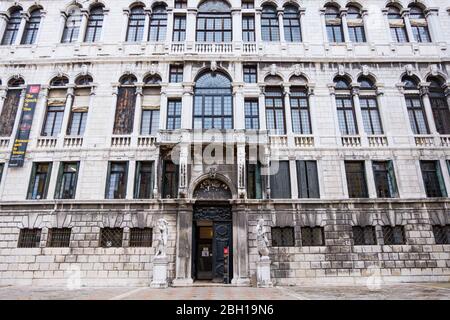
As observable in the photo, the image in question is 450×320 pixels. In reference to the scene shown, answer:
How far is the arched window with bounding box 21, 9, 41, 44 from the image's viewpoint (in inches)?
→ 788

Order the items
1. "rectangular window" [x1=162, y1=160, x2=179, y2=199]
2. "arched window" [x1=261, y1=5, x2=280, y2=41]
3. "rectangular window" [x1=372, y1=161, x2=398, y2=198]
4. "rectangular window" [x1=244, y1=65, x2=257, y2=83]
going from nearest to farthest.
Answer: "rectangular window" [x1=162, y1=160, x2=179, y2=199] < "rectangular window" [x1=372, y1=161, x2=398, y2=198] < "rectangular window" [x1=244, y1=65, x2=257, y2=83] < "arched window" [x1=261, y1=5, x2=280, y2=41]

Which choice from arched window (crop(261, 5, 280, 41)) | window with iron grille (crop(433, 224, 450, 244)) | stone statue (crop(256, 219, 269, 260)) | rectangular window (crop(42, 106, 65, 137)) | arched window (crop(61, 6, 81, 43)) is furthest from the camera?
arched window (crop(61, 6, 81, 43))

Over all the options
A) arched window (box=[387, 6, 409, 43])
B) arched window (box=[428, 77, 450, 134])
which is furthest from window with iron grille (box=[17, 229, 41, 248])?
arched window (box=[387, 6, 409, 43])

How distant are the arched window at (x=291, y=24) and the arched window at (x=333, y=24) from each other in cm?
210

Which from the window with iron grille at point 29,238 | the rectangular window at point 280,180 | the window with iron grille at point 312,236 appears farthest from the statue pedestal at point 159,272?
the window with iron grille at point 312,236

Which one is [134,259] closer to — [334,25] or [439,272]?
[439,272]

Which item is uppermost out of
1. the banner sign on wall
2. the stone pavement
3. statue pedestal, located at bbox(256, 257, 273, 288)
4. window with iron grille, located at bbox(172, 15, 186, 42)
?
window with iron grille, located at bbox(172, 15, 186, 42)

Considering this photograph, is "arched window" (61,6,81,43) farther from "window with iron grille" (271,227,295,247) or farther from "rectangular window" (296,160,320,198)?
"window with iron grille" (271,227,295,247)

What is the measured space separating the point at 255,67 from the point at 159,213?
37.6 feet

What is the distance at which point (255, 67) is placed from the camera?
62.4ft

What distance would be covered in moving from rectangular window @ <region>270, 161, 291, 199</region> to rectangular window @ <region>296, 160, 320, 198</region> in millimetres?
665

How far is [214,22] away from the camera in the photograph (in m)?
20.4

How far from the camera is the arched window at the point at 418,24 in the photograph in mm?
19891

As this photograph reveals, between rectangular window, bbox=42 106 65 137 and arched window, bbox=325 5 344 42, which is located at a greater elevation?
arched window, bbox=325 5 344 42
